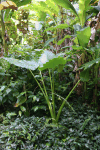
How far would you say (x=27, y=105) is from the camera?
1.28 m

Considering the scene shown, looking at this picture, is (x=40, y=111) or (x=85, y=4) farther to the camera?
(x=40, y=111)

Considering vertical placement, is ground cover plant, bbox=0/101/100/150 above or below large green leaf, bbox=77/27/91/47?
below

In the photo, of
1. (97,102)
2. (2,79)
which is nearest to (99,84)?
(97,102)

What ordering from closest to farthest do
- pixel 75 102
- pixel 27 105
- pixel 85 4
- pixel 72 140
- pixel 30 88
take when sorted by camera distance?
pixel 72 140 → pixel 85 4 → pixel 27 105 → pixel 30 88 → pixel 75 102

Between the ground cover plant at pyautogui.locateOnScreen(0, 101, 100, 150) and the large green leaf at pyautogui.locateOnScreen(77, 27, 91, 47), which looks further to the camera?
the large green leaf at pyautogui.locateOnScreen(77, 27, 91, 47)

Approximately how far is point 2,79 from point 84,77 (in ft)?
2.88

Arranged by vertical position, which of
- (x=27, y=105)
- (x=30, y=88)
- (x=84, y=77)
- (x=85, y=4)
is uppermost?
(x=85, y=4)

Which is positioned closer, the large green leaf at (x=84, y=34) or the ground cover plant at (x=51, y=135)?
the ground cover plant at (x=51, y=135)

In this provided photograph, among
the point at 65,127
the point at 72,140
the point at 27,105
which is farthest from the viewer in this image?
the point at 27,105

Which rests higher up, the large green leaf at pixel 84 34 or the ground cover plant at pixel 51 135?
the large green leaf at pixel 84 34

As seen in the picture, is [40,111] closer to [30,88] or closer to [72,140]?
[30,88]

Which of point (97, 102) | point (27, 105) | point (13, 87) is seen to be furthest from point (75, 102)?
point (13, 87)

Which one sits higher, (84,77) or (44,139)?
(84,77)

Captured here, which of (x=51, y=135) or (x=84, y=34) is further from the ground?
(x=84, y=34)
